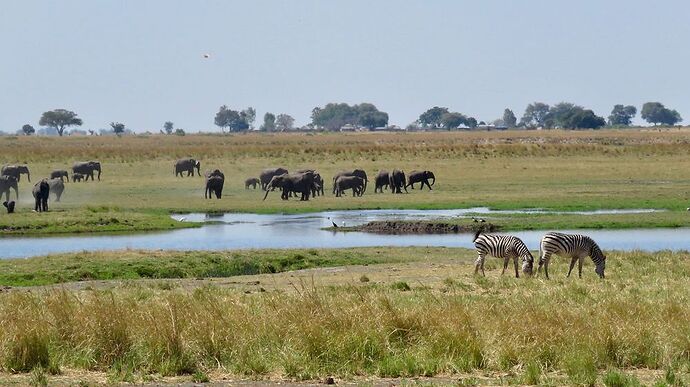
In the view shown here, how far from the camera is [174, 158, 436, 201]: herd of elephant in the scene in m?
51.1

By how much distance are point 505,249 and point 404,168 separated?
144 ft

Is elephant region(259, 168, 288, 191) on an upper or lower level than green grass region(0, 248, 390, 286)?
upper

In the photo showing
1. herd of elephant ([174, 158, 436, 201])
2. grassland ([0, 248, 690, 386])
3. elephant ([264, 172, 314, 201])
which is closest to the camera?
grassland ([0, 248, 690, 386])

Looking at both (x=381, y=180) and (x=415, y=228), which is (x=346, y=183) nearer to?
(x=381, y=180)

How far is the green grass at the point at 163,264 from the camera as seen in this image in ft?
80.8

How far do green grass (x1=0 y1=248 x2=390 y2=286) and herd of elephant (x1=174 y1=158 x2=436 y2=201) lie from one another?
21.9 metres

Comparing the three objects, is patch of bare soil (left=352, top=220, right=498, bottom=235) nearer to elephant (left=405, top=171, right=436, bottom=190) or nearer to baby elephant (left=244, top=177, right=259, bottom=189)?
elephant (left=405, top=171, right=436, bottom=190)

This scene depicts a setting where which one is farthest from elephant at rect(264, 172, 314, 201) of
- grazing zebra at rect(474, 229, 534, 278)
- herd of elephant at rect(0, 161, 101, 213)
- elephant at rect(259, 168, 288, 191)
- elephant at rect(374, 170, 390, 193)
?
grazing zebra at rect(474, 229, 534, 278)

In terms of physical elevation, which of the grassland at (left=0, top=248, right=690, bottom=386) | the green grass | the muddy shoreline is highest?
the grassland at (left=0, top=248, right=690, bottom=386)

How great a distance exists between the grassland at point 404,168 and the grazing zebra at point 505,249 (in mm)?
16063

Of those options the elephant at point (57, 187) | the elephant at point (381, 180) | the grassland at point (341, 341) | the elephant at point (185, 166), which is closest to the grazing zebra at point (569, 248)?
the grassland at point (341, 341)

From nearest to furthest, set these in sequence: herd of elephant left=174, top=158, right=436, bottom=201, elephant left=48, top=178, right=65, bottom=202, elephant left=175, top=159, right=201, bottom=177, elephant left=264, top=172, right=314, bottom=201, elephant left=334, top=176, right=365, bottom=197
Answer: elephant left=48, top=178, right=65, bottom=202
elephant left=264, top=172, right=314, bottom=201
herd of elephant left=174, top=158, right=436, bottom=201
elephant left=334, top=176, right=365, bottom=197
elephant left=175, top=159, right=201, bottom=177

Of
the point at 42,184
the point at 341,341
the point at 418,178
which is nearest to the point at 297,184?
the point at 418,178

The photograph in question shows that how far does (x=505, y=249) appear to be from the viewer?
2320cm
